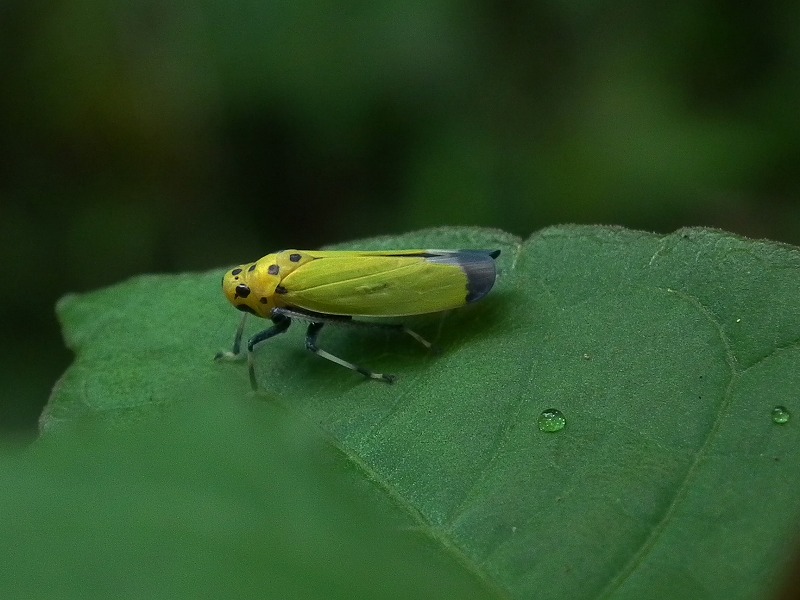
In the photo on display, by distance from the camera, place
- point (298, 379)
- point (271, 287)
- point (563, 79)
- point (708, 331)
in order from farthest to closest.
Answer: point (563, 79) < point (271, 287) < point (298, 379) < point (708, 331)

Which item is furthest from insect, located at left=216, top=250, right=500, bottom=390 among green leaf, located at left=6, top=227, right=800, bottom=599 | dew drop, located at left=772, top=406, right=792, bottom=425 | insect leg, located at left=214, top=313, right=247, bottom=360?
dew drop, located at left=772, top=406, right=792, bottom=425

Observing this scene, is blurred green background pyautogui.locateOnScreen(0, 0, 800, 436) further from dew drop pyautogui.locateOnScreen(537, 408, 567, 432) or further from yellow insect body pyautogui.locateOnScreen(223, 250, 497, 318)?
dew drop pyautogui.locateOnScreen(537, 408, 567, 432)

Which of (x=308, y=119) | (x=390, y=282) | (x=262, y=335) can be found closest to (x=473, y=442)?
(x=390, y=282)

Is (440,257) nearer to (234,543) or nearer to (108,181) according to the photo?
(234,543)

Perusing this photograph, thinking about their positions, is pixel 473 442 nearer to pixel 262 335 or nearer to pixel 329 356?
pixel 329 356

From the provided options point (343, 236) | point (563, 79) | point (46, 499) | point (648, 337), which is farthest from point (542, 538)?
point (563, 79)
